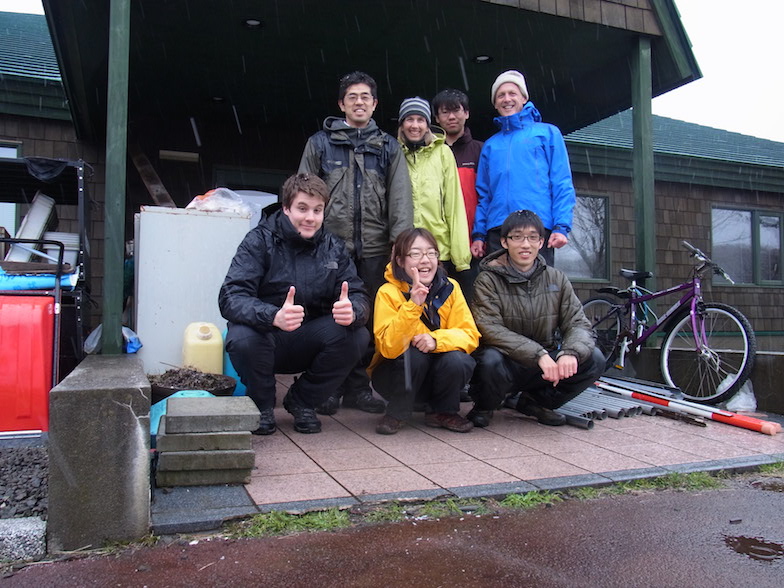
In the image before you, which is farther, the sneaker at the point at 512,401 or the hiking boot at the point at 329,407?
the sneaker at the point at 512,401

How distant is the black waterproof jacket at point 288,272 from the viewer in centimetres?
323

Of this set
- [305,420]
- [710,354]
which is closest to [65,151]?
[305,420]

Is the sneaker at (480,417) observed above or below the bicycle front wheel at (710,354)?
below

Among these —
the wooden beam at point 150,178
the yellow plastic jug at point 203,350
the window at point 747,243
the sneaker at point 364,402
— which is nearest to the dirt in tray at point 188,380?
the yellow plastic jug at point 203,350

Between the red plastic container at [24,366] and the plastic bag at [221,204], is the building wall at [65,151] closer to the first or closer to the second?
the plastic bag at [221,204]

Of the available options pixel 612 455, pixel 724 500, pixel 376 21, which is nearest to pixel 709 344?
pixel 612 455

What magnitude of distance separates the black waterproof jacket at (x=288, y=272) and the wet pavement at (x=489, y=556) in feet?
4.31

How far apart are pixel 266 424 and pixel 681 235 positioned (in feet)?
26.8

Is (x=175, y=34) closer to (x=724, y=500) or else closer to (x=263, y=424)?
(x=263, y=424)

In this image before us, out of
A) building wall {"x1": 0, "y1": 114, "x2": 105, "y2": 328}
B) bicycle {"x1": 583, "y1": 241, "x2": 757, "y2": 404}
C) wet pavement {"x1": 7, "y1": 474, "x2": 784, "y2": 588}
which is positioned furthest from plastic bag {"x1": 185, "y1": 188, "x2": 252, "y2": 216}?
bicycle {"x1": 583, "y1": 241, "x2": 757, "y2": 404}

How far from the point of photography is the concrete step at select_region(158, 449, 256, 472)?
7.91 ft

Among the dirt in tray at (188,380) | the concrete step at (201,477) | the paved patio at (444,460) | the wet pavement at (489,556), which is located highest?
the dirt in tray at (188,380)

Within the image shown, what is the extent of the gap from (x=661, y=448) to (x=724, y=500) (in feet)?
2.24

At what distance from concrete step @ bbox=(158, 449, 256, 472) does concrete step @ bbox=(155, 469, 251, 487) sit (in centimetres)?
2
